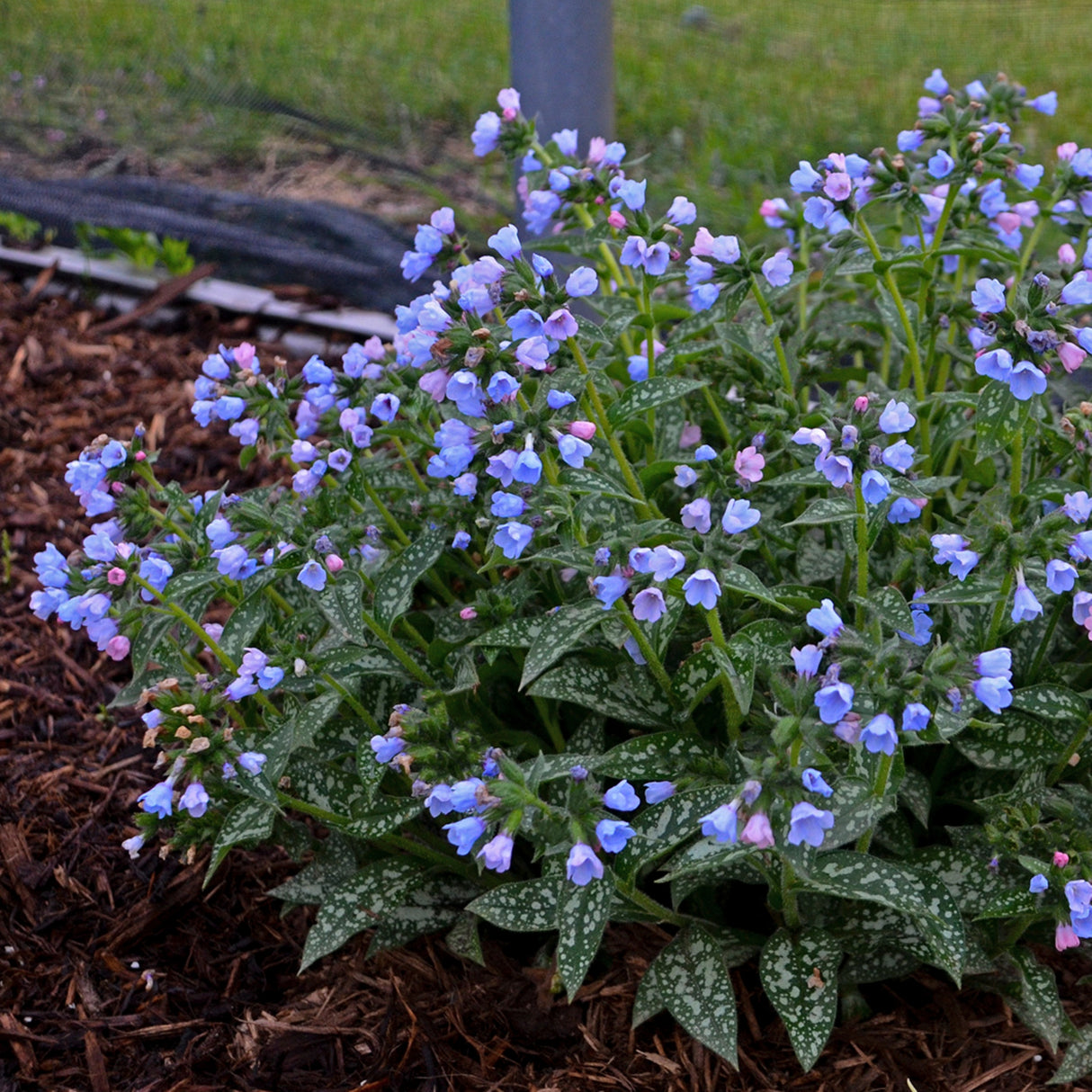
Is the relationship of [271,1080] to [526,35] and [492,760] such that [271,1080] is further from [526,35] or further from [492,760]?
[526,35]

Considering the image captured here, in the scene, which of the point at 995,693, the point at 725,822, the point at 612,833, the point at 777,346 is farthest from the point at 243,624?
the point at 995,693

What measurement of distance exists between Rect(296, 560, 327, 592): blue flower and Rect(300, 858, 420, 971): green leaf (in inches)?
21.0

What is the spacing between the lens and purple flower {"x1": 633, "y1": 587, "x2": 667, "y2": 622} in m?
1.68

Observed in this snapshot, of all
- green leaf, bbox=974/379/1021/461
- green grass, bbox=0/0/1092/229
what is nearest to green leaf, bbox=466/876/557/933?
green leaf, bbox=974/379/1021/461

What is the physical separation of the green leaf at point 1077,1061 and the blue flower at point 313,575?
4.30 ft

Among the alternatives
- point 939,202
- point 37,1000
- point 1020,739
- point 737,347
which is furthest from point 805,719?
point 37,1000

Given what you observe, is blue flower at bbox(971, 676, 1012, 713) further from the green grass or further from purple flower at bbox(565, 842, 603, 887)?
the green grass

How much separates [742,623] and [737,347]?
1.62ft

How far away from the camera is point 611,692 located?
199cm

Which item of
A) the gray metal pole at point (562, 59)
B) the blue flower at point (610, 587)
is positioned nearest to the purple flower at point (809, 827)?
the blue flower at point (610, 587)

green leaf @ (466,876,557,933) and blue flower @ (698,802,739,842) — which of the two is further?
green leaf @ (466,876,557,933)

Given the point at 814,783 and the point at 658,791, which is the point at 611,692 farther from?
the point at 814,783

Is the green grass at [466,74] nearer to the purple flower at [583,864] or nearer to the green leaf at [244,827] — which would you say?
the green leaf at [244,827]

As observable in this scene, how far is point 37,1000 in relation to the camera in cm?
227
